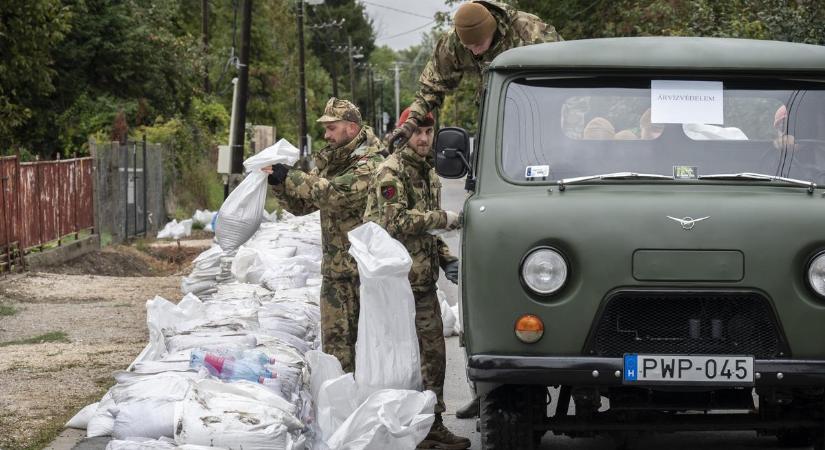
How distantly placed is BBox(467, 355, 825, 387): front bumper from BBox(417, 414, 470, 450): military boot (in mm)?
1734

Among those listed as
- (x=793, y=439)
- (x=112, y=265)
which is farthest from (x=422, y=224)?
(x=112, y=265)

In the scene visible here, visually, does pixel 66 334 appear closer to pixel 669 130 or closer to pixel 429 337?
pixel 429 337

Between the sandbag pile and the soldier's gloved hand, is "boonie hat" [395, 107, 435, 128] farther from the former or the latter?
the sandbag pile

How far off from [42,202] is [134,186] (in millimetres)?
5217

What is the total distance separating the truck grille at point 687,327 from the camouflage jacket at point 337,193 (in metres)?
2.70

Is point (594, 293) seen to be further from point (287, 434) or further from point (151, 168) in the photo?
point (151, 168)

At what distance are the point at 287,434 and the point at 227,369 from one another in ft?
2.87

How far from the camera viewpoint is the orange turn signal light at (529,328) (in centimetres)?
566

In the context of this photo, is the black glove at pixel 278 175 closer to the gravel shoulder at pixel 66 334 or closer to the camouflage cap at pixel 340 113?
the camouflage cap at pixel 340 113

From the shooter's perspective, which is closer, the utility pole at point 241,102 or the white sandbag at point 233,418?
the white sandbag at point 233,418

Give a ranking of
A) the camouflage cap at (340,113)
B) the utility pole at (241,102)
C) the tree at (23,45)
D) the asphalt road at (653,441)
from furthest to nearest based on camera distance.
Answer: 1. the utility pole at (241,102)
2. the tree at (23,45)
3. the camouflage cap at (340,113)
4. the asphalt road at (653,441)

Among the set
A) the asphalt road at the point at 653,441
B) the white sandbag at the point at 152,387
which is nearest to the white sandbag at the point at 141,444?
the white sandbag at the point at 152,387

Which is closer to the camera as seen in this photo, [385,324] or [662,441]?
[385,324]

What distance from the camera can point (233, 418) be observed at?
6375mm
